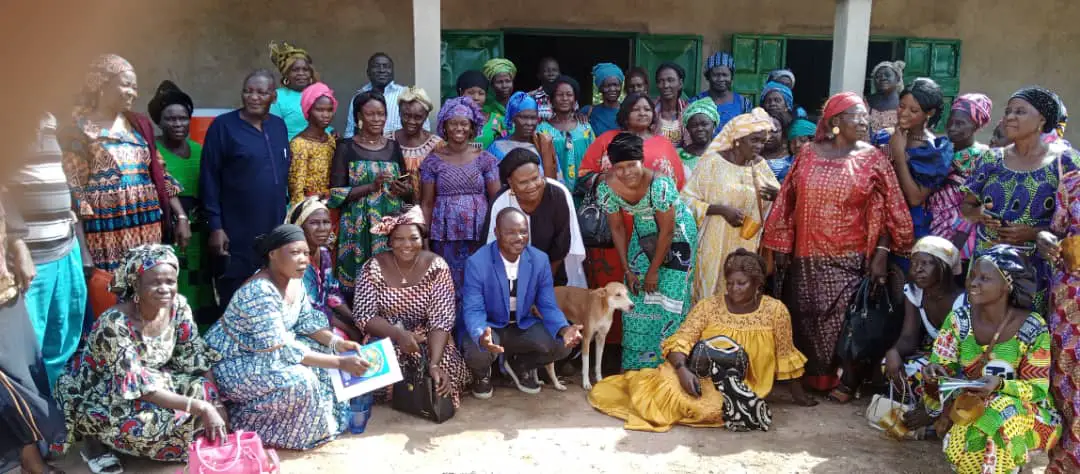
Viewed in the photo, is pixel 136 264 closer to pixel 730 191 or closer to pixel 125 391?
pixel 125 391

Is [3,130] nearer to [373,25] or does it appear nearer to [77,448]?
[77,448]

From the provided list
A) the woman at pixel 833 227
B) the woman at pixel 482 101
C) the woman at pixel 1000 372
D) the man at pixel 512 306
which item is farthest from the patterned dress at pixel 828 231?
the woman at pixel 482 101

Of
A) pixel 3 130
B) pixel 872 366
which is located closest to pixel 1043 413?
pixel 872 366

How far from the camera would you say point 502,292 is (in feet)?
16.5

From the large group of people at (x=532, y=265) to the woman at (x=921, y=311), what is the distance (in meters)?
0.02

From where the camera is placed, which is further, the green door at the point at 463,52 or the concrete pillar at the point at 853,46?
the green door at the point at 463,52

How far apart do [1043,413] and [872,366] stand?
1.31 metres

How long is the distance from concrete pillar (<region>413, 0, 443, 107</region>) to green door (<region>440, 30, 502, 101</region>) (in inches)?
65.6

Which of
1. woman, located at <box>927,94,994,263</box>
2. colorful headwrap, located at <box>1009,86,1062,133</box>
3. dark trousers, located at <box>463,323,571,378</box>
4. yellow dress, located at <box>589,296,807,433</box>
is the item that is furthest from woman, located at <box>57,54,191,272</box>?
colorful headwrap, located at <box>1009,86,1062,133</box>

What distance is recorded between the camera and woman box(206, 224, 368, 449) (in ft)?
13.8

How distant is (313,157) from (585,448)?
2.48m

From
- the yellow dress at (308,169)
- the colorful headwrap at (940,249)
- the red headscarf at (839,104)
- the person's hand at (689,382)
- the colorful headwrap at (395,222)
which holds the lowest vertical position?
the person's hand at (689,382)

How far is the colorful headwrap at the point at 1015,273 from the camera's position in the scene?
159 inches

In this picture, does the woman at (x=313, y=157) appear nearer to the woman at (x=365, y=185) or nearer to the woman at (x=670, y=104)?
the woman at (x=365, y=185)
